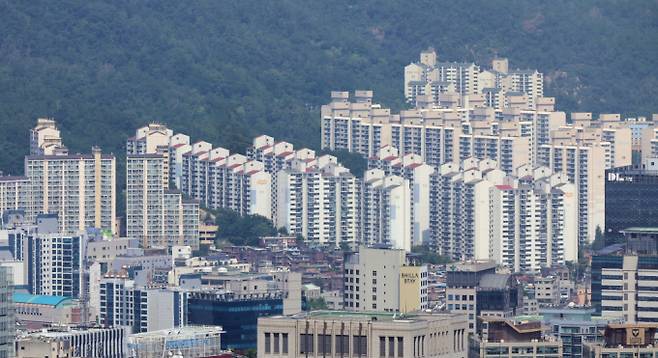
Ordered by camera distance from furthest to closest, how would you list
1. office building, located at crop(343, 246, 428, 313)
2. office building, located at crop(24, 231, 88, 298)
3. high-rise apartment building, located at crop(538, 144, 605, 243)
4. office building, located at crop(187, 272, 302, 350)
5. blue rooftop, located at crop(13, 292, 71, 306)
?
high-rise apartment building, located at crop(538, 144, 605, 243) < office building, located at crop(24, 231, 88, 298) < blue rooftop, located at crop(13, 292, 71, 306) < office building, located at crop(187, 272, 302, 350) < office building, located at crop(343, 246, 428, 313)

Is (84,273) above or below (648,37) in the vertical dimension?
below

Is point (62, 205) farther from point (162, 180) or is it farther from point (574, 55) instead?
point (574, 55)

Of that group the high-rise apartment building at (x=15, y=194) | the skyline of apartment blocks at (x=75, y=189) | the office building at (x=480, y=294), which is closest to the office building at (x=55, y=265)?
the skyline of apartment blocks at (x=75, y=189)

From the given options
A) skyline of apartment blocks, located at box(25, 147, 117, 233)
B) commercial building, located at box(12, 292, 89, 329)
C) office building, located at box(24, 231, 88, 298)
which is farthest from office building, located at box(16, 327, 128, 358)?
skyline of apartment blocks, located at box(25, 147, 117, 233)

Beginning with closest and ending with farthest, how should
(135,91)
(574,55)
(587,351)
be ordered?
(587,351) → (135,91) → (574,55)

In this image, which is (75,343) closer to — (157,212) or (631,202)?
(631,202)

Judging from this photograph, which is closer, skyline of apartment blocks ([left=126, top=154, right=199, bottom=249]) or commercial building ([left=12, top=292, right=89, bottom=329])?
commercial building ([left=12, top=292, right=89, bottom=329])

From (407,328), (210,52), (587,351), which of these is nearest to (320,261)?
(210,52)

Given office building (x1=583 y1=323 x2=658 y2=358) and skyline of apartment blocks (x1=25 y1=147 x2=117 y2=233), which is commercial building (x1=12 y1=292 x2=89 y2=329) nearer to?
skyline of apartment blocks (x1=25 y1=147 x2=117 y2=233)
